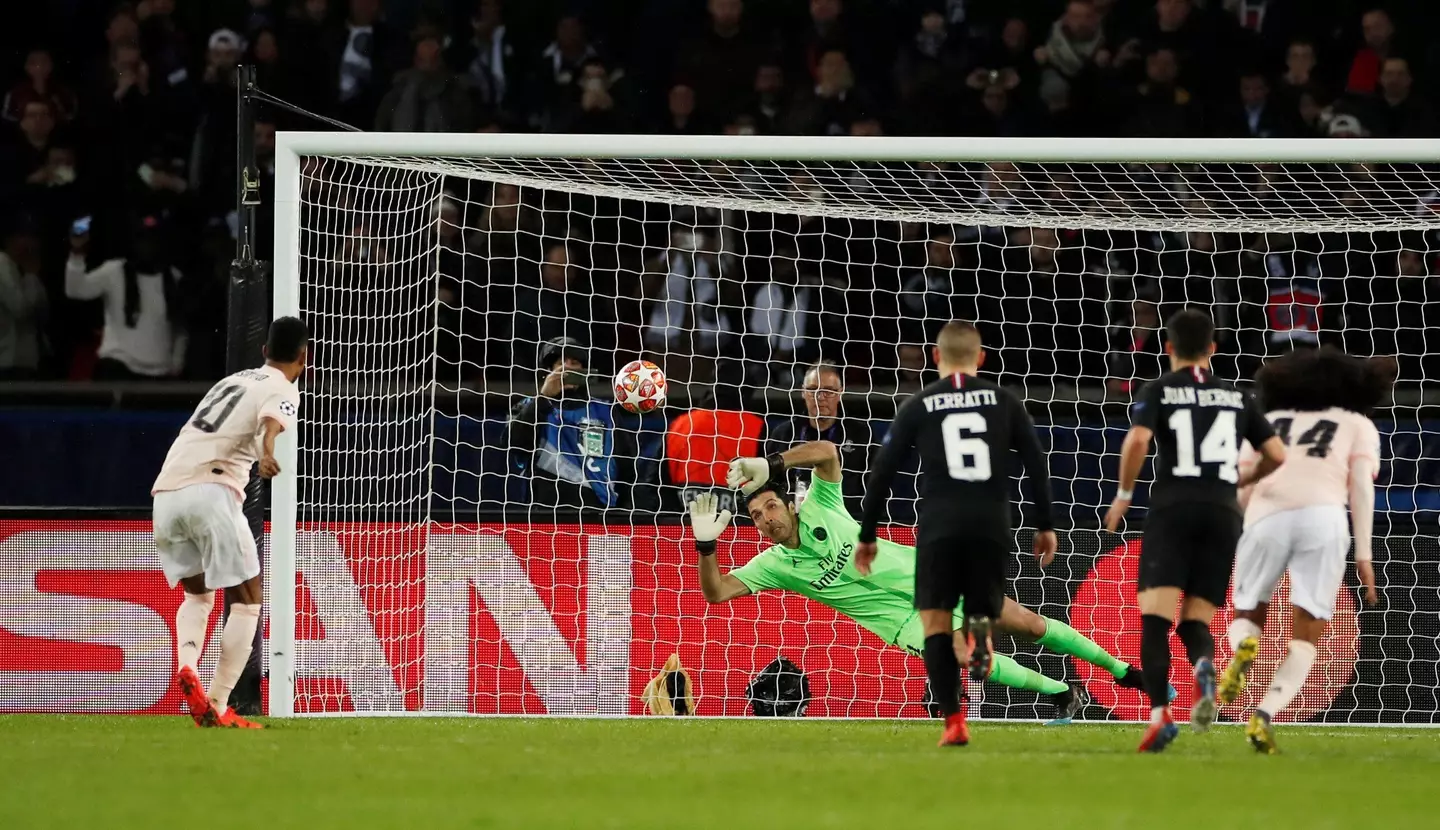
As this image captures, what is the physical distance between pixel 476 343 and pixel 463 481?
2082mm

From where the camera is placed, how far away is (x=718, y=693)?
414 inches

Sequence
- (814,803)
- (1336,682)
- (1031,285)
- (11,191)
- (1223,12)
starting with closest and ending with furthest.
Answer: (814,803) < (1336,682) < (1031,285) < (11,191) < (1223,12)

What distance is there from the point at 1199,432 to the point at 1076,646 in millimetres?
2420

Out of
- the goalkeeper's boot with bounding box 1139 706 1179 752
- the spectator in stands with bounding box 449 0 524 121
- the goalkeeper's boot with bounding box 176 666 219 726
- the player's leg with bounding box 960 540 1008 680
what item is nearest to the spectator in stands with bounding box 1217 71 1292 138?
the spectator in stands with bounding box 449 0 524 121

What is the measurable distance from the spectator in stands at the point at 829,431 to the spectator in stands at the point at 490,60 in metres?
3.98

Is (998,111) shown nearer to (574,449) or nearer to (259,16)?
(574,449)

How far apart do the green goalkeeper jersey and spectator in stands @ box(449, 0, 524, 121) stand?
19.3ft

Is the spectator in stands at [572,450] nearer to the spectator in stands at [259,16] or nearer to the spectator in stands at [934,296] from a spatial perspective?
the spectator in stands at [934,296]

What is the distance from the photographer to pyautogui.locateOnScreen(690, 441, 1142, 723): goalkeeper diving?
9.44 metres

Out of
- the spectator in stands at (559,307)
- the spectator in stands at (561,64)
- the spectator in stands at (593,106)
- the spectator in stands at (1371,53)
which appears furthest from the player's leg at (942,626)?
the spectator in stands at (1371,53)

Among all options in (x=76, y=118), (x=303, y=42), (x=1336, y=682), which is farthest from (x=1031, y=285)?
(x=76, y=118)

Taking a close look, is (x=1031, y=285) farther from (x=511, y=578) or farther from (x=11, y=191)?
(x=11, y=191)

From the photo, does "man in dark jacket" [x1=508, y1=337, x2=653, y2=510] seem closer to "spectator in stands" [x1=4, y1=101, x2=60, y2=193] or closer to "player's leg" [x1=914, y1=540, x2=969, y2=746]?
"player's leg" [x1=914, y1=540, x2=969, y2=746]

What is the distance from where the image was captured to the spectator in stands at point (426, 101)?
13.9 m
